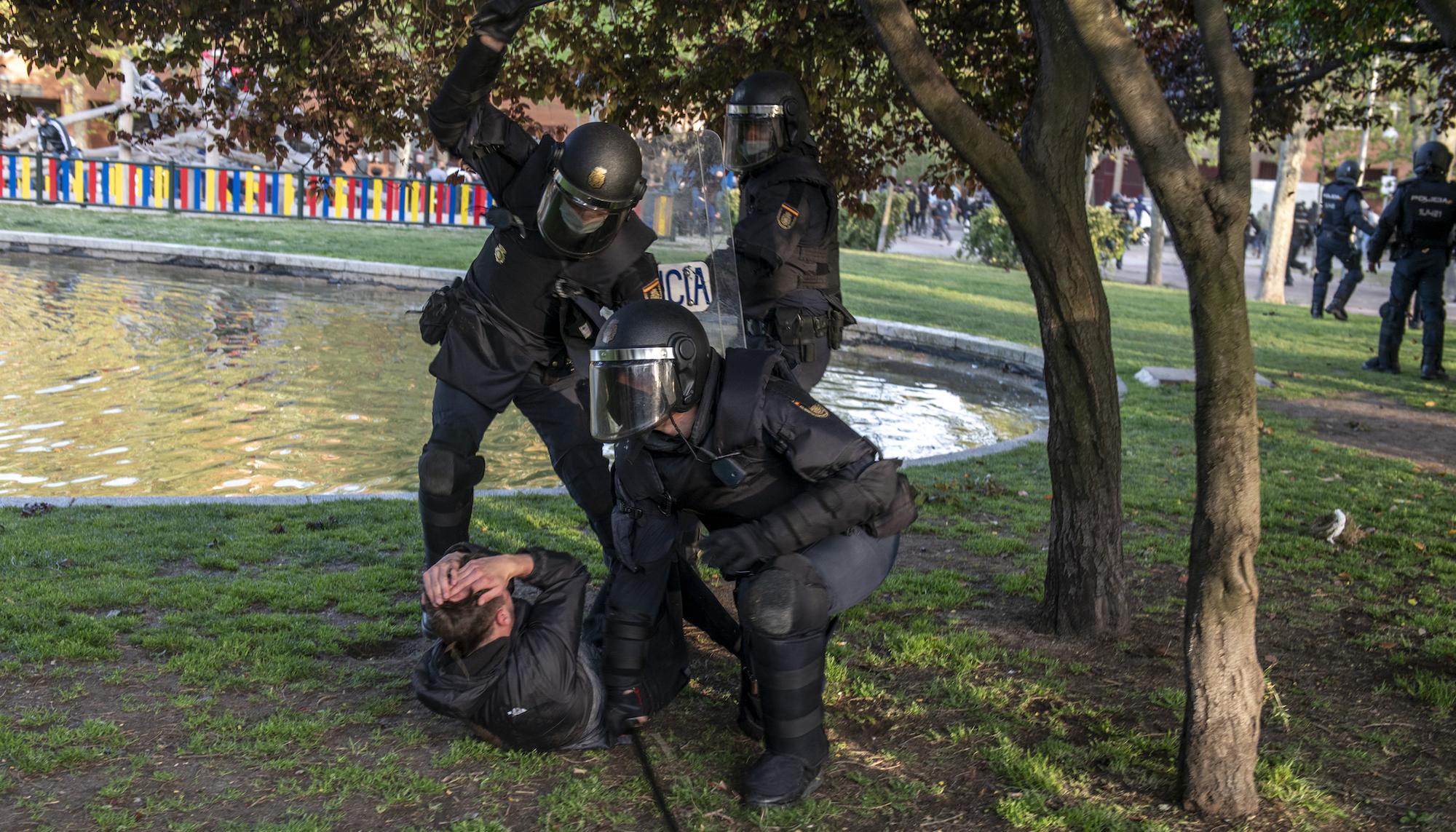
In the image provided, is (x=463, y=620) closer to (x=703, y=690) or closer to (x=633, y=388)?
(x=633, y=388)

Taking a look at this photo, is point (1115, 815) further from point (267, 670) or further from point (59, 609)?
point (59, 609)

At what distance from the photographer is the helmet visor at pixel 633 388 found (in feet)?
11.3

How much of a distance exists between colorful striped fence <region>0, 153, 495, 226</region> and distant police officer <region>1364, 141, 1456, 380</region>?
14889mm

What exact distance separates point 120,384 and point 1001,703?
290 inches

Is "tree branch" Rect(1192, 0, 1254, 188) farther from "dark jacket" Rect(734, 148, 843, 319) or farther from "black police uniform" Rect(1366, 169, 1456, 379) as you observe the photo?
"black police uniform" Rect(1366, 169, 1456, 379)

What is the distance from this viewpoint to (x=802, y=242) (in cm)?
568

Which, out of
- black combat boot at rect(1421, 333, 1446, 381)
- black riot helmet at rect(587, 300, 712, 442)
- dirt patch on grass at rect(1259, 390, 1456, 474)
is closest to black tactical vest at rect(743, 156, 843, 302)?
black riot helmet at rect(587, 300, 712, 442)

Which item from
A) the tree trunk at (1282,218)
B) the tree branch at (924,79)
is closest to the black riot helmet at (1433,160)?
the tree branch at (924,79)

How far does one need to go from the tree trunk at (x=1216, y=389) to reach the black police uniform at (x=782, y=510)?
0.82 metres

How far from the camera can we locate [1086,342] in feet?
14.9

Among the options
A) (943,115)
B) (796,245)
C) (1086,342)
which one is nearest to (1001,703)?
(1086,342)

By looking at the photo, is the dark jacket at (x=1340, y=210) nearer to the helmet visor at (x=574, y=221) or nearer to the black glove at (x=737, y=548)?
the helmet visor at (x=574, y=221)

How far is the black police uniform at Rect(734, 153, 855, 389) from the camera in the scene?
555cm

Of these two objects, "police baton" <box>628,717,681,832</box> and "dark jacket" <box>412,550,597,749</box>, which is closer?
"police baton" <box>628,717,681,832</box>
